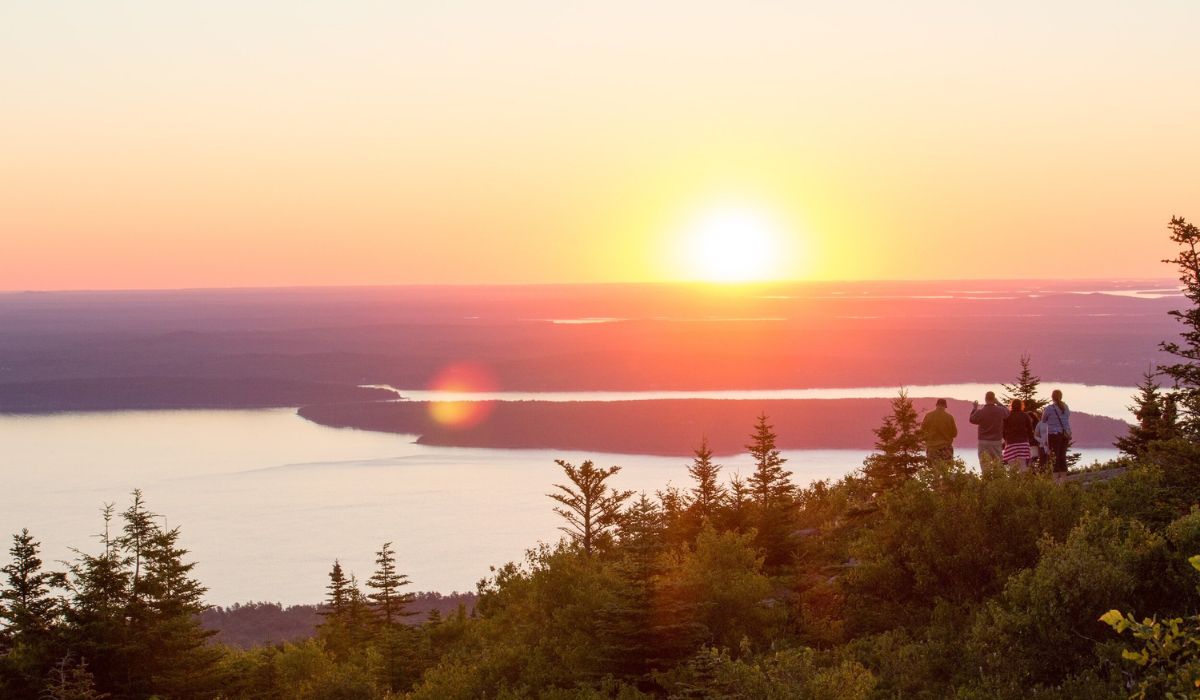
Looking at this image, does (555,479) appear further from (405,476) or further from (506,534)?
(506,534)

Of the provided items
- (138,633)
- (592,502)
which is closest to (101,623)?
(138,633)

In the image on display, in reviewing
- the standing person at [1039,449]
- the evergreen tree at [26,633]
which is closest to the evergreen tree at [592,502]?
the standing person at [1039,449]

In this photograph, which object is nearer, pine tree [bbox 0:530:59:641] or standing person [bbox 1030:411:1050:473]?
standing person [bbox 1030:411:1050:473]

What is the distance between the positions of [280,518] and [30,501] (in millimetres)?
36237

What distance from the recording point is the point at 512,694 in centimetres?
2108

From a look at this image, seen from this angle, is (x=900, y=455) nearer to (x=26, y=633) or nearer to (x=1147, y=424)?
(x=1147, y=424)

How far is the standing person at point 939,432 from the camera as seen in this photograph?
87.2 feet

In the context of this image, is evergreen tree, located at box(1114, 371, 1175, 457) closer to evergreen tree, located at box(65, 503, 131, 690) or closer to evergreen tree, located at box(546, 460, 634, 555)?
evergreen tree, located at box(546, 460, 634, 555)

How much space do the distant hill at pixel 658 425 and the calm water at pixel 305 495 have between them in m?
5.04

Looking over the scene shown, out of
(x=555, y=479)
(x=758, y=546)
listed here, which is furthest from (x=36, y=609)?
(x=555, y=479)

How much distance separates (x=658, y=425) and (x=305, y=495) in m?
62.7

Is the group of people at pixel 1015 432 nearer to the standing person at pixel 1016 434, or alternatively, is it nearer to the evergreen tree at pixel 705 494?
the standing person at pixel 1016 434

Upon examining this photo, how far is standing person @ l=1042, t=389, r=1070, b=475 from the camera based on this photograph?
25641 mm

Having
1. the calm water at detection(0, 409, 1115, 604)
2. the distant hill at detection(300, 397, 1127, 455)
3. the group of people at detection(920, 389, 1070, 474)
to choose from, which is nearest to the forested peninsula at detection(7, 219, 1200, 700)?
the group of people at detection(920, 389, 1070, 474)
